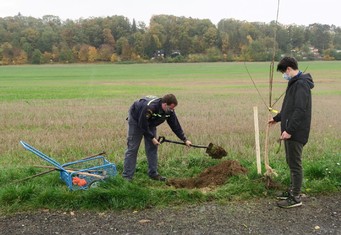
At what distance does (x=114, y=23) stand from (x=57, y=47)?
22.1 m

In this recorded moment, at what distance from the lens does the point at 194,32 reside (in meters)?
110

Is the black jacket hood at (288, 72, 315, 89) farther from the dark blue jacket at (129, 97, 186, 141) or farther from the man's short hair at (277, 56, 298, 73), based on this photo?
the dark blue jacket at (129, 97, 186, 141)

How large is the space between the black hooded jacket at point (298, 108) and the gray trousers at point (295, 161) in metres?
0.10

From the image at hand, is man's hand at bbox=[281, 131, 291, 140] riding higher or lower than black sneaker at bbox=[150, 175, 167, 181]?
higher

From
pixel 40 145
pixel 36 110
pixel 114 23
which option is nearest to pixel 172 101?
pixel 40 145

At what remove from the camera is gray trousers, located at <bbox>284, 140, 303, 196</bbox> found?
527 centimetres

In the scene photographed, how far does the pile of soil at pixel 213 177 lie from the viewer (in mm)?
6336

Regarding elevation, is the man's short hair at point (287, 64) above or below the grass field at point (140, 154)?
above

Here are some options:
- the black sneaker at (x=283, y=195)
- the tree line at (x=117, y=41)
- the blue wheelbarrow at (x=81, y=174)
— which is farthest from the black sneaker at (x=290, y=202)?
the tree line at (x=117, y=41)

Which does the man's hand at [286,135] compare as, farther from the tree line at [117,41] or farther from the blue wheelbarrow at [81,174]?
the tree line at [117,41]

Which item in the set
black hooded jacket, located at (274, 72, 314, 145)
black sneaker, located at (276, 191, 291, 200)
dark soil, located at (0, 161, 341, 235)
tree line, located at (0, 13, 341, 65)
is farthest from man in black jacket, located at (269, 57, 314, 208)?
tree line, located at (0, 13, 341, 65)

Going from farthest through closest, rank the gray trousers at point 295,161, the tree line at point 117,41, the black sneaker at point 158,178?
1. the tree line at point 117,41
2. the black sneaker at point 158,178
3. the gray trousers at point 295,161

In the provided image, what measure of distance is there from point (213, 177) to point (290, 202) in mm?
1523

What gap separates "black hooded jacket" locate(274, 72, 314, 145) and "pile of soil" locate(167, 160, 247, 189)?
1.55 metres
